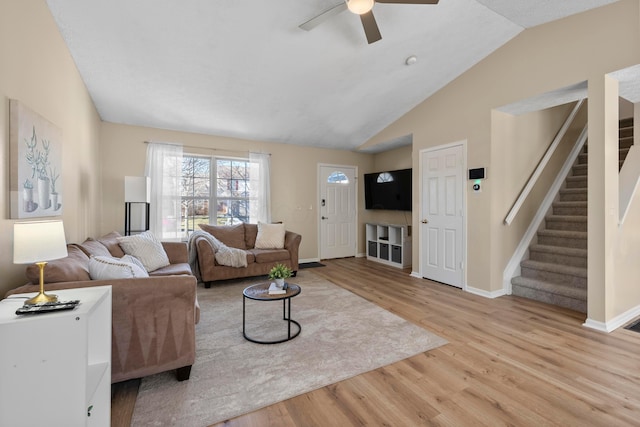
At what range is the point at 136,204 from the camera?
447 centimetres

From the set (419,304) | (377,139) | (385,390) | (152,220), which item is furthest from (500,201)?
(152,220)

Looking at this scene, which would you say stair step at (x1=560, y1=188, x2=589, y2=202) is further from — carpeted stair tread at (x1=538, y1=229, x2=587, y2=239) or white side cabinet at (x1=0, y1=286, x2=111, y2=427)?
white side cabinet at (x1=0, y1=286, x2=111, y2=427)

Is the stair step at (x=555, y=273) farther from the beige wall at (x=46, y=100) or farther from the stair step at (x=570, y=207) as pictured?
the beige wall at (x=46, y=100)

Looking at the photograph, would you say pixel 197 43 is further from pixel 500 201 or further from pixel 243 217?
pixel 500 201

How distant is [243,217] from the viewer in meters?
5.33

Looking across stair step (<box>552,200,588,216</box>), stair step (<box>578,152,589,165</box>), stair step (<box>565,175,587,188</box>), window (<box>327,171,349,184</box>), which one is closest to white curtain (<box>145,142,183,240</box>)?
window (<box>327,171,349,184</box>)

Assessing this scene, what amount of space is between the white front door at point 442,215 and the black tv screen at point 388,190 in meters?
0.76

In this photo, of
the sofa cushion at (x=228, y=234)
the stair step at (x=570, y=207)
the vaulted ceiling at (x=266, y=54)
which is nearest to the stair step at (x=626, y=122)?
the stair step at (x=570, y=207)

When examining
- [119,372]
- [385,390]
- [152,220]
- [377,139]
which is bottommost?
[385,390]

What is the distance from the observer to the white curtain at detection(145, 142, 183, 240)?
4.48 metres

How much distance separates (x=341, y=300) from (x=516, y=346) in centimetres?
176

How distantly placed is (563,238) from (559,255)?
1.08 feet

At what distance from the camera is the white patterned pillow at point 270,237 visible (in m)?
4.71

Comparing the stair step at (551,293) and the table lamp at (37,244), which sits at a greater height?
the table lamp at (37,244)
